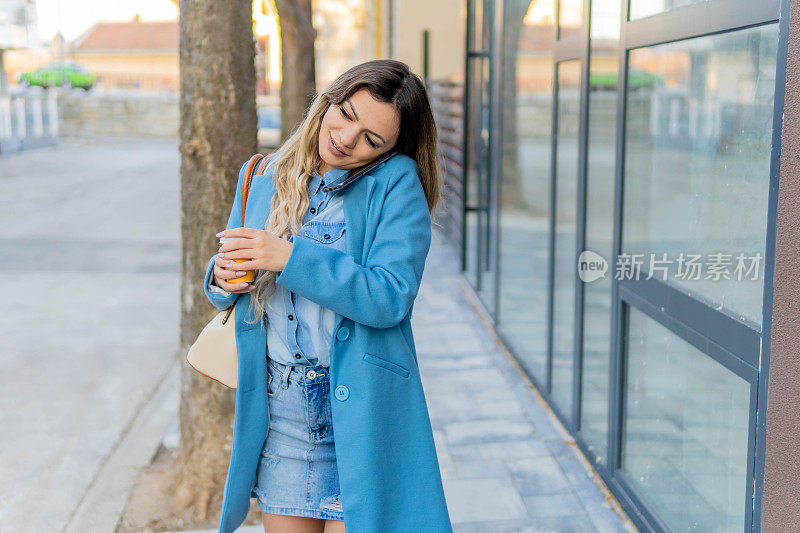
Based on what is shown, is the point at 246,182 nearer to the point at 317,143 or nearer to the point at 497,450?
the point at 317,143

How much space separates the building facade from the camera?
7.24ft

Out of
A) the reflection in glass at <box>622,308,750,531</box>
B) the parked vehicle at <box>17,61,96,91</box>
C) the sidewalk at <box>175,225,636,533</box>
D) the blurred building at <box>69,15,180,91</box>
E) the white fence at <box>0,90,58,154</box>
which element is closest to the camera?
the reflection in glass at <box>622,308,750,531</box>


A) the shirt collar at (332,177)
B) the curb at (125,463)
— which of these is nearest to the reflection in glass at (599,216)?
the shirt collar at (332,177)

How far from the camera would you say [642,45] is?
307 cm

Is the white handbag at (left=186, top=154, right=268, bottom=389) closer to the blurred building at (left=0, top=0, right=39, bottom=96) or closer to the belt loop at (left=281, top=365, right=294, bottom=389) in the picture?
the belt loop at (left=281, top=365, right=294, bottom=389)

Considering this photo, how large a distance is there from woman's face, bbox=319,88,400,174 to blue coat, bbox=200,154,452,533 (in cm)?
5

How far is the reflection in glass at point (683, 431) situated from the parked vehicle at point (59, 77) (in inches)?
1579

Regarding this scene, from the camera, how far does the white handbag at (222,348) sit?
1947mm

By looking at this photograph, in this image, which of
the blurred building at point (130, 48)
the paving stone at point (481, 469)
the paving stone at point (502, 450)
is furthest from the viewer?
the blurred building at point (130, 48)

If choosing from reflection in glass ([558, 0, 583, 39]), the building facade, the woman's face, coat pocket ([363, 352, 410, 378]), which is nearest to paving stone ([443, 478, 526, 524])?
the building facade

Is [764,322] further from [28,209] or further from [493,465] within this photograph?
[28,209]

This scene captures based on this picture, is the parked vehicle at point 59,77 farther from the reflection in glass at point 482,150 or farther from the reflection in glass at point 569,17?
the reflection in glass at point 569,17

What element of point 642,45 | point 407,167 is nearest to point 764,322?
point 407,167

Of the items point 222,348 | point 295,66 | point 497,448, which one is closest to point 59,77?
point 295,66
